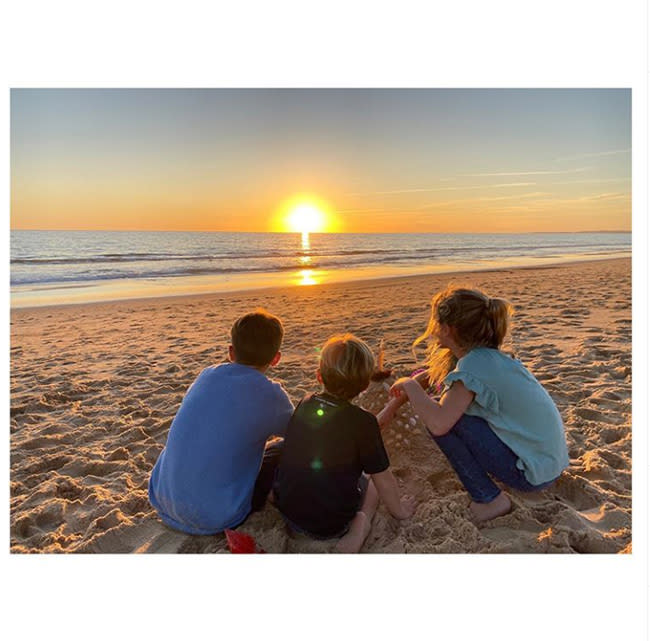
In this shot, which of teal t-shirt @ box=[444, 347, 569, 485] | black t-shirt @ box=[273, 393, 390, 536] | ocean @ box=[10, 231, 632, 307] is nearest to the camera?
black t-shirt @ box=[273, 393, 390, 536]

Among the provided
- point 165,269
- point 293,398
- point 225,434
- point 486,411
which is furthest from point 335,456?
point 165,269

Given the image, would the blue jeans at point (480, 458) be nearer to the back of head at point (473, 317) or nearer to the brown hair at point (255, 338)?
the back of head at point (473, 317)

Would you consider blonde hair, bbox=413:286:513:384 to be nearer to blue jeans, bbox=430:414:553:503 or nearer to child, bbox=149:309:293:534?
blue jeans, bbox=430:414:553:503

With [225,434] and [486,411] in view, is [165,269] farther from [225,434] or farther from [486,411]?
[486,411]

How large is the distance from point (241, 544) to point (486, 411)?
4.35 ft

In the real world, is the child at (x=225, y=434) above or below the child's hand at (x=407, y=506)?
above

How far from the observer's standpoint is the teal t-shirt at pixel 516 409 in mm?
2371

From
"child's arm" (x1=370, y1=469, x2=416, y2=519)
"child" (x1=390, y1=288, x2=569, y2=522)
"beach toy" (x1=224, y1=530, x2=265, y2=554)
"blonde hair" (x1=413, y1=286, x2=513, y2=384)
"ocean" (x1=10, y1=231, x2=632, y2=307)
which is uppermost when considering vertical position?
"ocean" (x1=10, y1=231, x2=632, y2=307)

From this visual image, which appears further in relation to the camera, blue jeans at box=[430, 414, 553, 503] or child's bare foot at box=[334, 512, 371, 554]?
blue jeans at box=[430, 414, 553, 503]

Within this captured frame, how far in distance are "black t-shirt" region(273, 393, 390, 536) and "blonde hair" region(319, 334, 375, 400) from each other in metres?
0.06

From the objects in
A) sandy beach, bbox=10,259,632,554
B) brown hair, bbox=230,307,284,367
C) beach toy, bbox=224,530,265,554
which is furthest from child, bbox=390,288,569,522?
beach toy, bbox=224,530,265,554

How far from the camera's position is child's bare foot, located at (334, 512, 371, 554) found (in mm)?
2371

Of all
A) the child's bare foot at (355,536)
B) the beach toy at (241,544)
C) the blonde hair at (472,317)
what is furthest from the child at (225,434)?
the blonde hair at (472,317)

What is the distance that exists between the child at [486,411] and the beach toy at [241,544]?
996mm
